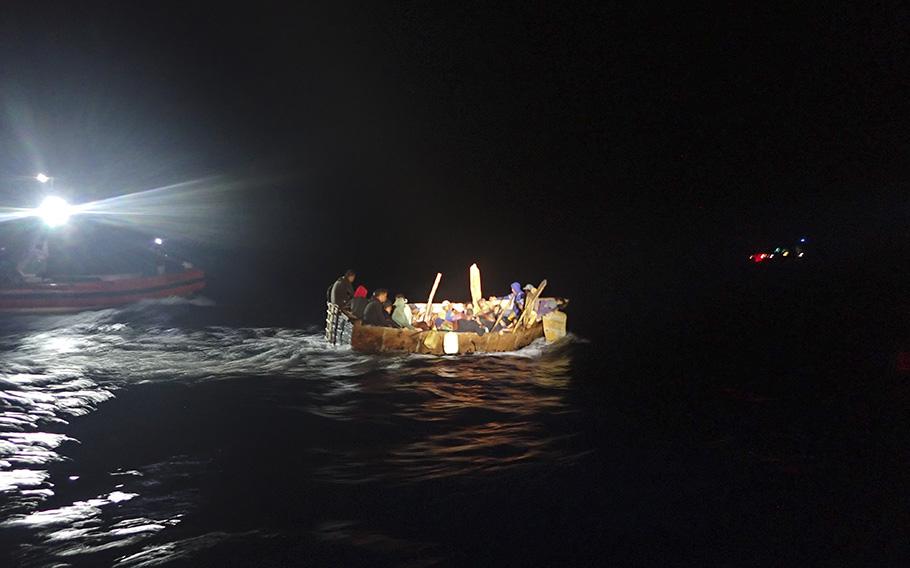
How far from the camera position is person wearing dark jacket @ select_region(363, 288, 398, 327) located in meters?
14.2

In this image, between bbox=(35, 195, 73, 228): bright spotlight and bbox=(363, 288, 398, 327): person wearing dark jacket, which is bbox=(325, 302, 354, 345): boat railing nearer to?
bbox=(363, 288, 398, 327): person wearing dark jacket

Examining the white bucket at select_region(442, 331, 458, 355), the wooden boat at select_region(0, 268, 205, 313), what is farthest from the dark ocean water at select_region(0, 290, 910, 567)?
the wooden boat at select_region(0, 268, 205, 313)

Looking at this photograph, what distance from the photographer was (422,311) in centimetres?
1673

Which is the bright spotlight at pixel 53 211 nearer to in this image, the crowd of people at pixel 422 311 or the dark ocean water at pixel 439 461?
the dark ocean water at pixel 439 461

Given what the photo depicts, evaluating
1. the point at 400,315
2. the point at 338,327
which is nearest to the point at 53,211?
the point at 338,327

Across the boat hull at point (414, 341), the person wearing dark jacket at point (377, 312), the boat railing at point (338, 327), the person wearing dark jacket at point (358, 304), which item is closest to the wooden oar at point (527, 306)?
the boat hull at point (414, 341)

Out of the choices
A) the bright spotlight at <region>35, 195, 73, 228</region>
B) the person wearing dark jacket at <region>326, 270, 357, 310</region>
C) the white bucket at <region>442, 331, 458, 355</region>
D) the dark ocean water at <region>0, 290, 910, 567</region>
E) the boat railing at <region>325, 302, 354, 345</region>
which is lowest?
the dark ocean water at <region>0, 290, 910, 567</region>

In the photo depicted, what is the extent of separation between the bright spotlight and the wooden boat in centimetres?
337

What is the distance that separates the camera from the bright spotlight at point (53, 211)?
25969 mm

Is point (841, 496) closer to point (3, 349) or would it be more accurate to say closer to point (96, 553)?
point (96, 553)

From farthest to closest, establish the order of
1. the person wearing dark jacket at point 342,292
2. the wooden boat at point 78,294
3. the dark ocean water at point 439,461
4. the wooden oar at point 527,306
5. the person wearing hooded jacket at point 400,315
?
the wooden boat at point 78,294 → the wooden oar at point 527,306 → the person wearing dark jacket at point 342,292 → the person wearing hooded jacket at point 400,315 → the dark ocean water at point 439,461

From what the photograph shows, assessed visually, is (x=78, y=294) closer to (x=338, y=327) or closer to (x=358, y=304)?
(x=338, y=327)

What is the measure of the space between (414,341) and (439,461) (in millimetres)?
6482

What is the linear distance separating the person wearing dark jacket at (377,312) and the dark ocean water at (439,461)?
3.07 ft
